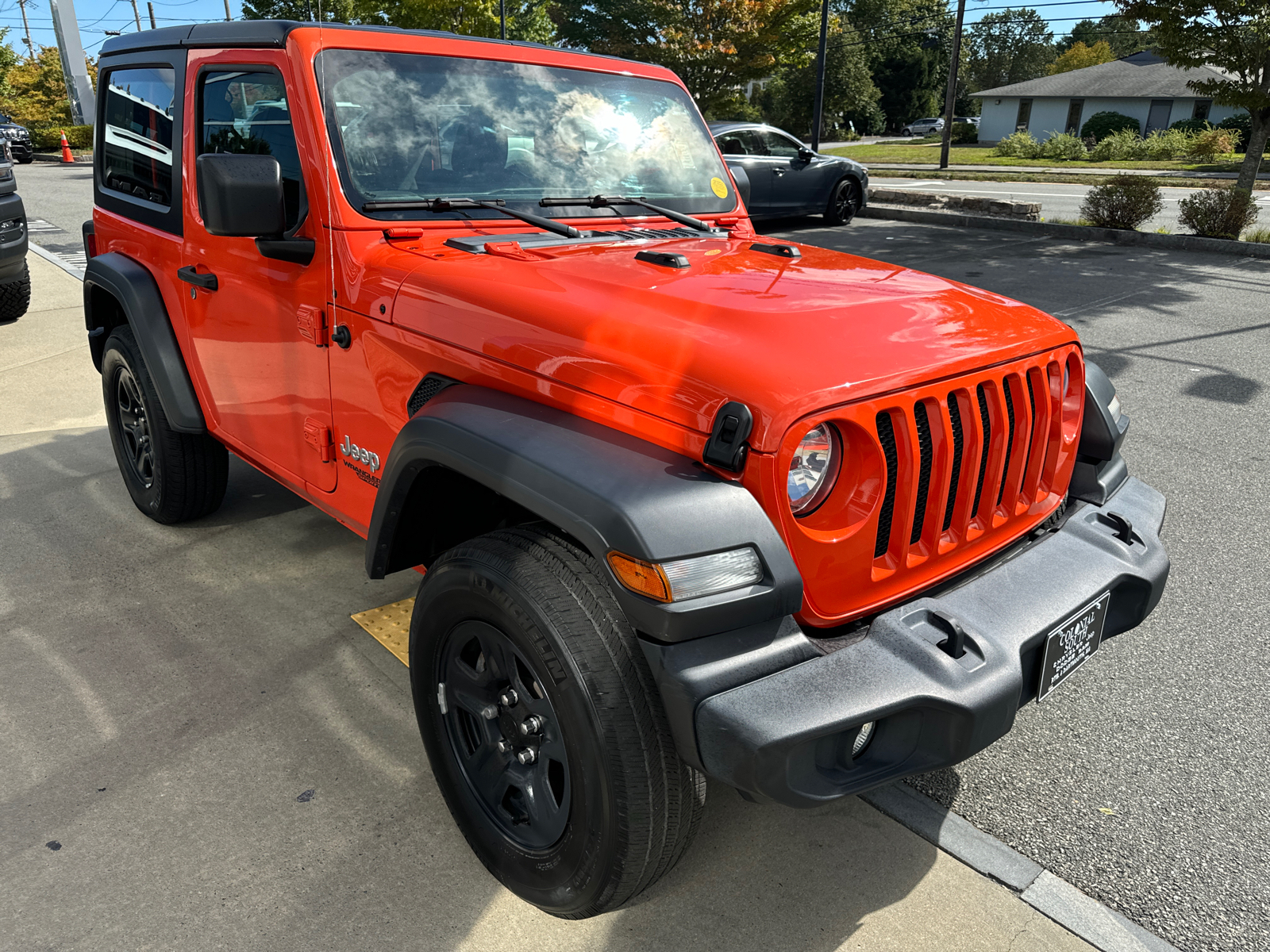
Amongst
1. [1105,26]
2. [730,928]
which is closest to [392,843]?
[730,928]

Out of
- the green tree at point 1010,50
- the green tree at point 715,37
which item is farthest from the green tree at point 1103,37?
the green tree at point 715,37

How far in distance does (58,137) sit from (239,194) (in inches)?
1691

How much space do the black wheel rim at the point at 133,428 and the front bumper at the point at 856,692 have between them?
Result: 3127 millimetres

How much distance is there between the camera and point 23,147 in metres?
30.5

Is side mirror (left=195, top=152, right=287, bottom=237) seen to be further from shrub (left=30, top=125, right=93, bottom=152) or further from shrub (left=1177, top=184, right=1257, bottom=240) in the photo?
shrub (left=30, top=125, right=93, bottom=152)

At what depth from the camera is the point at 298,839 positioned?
7.86ft

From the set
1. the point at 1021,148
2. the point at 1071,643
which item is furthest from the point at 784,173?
Answer: the point at 1021,148

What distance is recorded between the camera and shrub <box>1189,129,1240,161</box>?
103ft

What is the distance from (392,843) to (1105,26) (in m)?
91.6

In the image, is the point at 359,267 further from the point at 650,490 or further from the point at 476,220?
the point at 650,490

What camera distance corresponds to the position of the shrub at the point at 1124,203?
12070mm

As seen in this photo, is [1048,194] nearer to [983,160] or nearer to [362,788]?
[983,160]

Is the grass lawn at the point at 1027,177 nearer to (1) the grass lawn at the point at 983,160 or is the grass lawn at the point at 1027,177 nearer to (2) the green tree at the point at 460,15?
(1) the grass lawn at the point at 983,160

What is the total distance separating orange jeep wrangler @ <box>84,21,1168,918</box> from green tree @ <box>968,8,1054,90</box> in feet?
280
